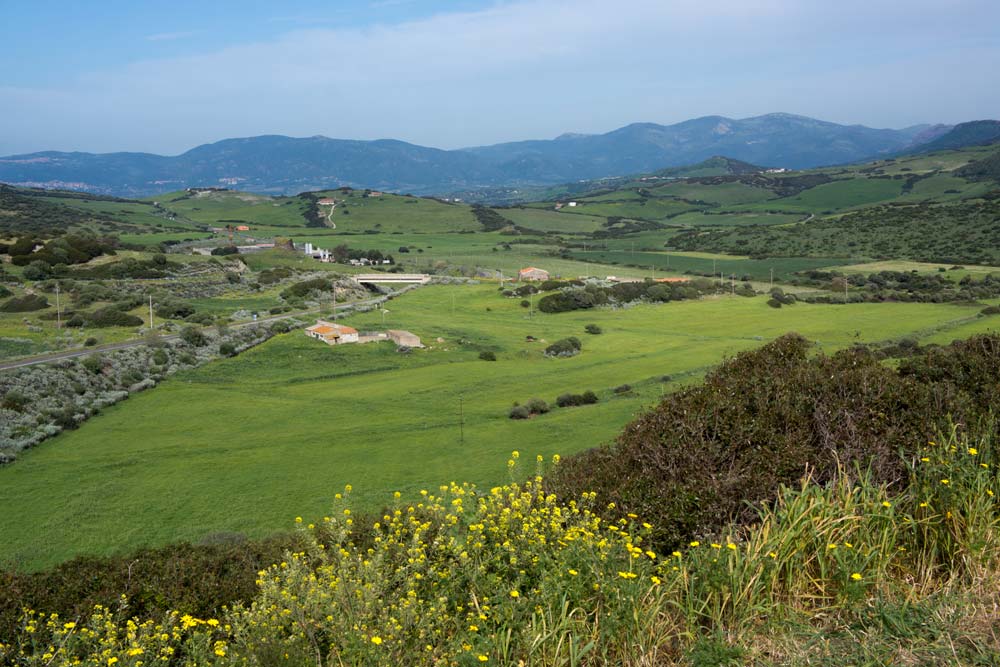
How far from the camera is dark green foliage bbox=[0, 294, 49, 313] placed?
48438 mm

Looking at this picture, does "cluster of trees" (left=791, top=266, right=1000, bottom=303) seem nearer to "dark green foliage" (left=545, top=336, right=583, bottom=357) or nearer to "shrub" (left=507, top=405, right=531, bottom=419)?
"dark green foliage" (left=545, top=336, right=583, bottom=357)

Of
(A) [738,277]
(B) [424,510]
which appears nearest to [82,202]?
(A) [738,277]

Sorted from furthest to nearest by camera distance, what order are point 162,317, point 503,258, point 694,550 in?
point 503,258 < point 162,317 < point 694,550

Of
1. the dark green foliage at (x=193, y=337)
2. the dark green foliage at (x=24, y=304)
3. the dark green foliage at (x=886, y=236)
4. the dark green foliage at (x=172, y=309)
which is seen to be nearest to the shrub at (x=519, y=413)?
the dark green foliage at (x=193, y=337)

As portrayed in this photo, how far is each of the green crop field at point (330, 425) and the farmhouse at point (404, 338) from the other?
4.55 ft

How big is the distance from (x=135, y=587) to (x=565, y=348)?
40197mm

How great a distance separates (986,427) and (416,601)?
5871 mm

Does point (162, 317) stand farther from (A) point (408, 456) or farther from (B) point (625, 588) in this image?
(B) point (625, 588)

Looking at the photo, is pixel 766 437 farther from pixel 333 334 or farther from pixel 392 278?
pixel 392 278

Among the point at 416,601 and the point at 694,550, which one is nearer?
the point at 416,601

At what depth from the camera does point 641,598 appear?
4973 mm

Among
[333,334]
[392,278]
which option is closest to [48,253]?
[333,334]

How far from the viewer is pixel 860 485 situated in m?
6.45

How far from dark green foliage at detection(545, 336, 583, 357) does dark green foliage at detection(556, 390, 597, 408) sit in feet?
44.7
